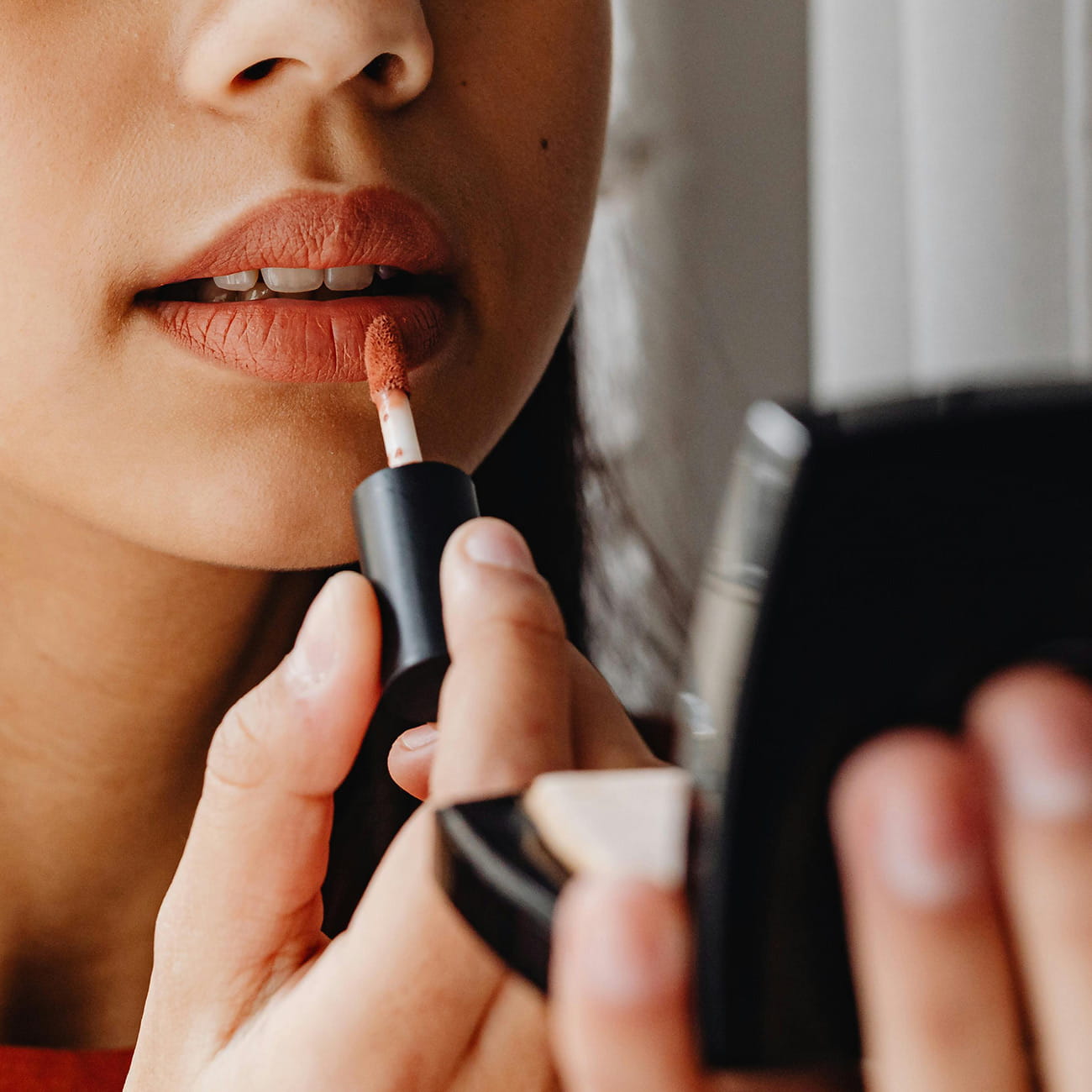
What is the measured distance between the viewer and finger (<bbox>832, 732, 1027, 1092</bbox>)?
0.17 meters

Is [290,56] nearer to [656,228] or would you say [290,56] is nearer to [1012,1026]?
[1012,1026]

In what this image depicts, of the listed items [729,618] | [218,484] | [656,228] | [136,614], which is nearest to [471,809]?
[729,618]

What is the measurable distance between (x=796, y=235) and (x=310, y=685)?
0.70 meters

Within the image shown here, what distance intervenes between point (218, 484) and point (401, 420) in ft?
0.34

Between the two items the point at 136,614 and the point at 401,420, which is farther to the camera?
the point at 136,614

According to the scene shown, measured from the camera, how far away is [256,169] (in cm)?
39

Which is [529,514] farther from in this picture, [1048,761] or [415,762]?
[1048,761]

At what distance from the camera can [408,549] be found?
1.06ft

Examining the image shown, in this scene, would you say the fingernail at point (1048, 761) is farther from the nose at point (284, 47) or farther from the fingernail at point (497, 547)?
the nose at point (284, 47)

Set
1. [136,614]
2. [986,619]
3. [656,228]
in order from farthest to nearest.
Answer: [656,228], [136,614], [986,619]

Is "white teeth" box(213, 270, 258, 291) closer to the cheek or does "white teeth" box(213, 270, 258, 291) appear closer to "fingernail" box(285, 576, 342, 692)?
the cheek

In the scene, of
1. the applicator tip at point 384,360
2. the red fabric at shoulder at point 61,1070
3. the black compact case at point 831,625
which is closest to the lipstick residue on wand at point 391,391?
the applicator tip at point 384,360

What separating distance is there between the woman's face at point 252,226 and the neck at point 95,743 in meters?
0.11

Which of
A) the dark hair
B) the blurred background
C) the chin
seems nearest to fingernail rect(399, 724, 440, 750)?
the chin
